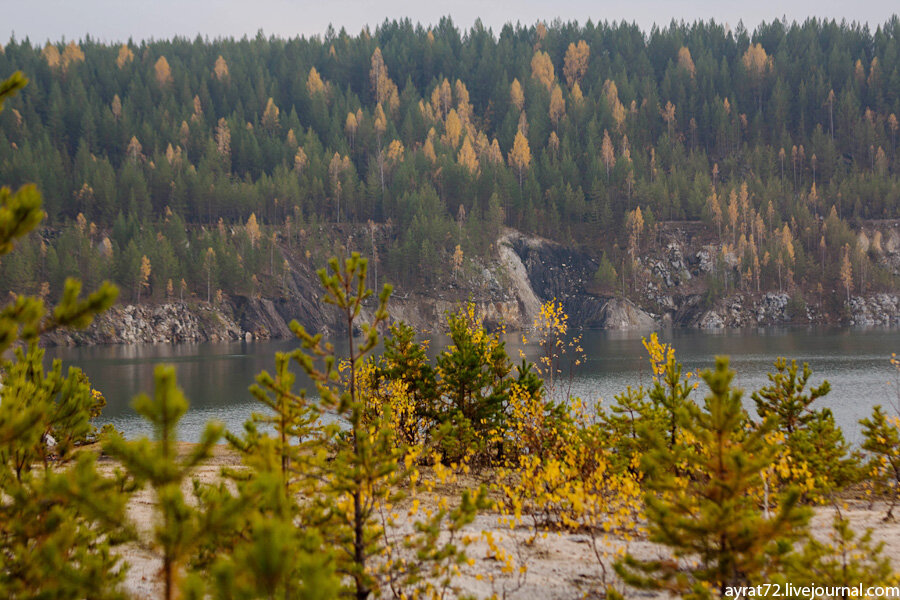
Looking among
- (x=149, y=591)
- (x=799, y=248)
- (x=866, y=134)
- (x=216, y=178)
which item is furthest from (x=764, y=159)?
(x=149, y=591)

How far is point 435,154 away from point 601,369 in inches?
3823

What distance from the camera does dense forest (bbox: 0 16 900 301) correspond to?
108 metres

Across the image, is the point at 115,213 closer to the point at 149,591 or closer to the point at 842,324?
the point at 149,591

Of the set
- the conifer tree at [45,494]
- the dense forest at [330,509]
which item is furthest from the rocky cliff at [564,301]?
the conifer tree at [45,494]

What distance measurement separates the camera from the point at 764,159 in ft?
493

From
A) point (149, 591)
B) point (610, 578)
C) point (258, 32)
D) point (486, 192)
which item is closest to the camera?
point (149, 591)

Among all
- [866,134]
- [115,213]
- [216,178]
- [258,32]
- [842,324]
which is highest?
[258,32]

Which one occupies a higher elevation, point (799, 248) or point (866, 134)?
point (866, 134)

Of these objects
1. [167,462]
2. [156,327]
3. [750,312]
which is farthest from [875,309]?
[167,462]

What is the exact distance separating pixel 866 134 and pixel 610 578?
604 feet

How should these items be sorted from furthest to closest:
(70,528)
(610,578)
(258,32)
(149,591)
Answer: (258,32)
(610,578)
(149,591)
(70,528)

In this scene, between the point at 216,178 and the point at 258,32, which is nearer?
the point at 216,178

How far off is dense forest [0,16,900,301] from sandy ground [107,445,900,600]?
93.1 meters

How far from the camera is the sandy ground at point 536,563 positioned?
7.96 metres
